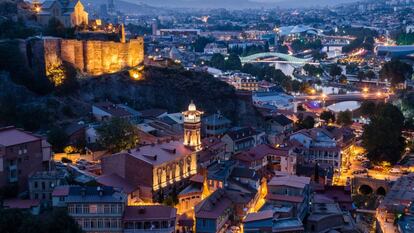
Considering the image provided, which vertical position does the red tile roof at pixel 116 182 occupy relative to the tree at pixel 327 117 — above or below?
above

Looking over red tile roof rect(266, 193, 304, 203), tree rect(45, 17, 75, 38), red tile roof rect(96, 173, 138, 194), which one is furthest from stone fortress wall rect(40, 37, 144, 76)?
red tile roof rect(266, 193, 304, 203)

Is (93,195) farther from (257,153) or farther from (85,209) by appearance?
(257,153)

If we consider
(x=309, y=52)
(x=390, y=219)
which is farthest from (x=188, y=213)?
(x=309, y=52)

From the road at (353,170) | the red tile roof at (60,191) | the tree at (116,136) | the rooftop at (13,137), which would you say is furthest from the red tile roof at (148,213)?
the road at (353,170)

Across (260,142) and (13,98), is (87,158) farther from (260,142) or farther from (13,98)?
(260,142)

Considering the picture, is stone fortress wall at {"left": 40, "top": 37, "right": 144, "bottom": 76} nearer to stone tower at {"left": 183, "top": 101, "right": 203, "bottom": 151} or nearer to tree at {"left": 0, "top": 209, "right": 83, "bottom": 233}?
stone tower at {"left": 183, "top": 101, "right": 203, "bottom": 151}

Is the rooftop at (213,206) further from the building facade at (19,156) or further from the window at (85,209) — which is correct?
the building facade at (19,156)

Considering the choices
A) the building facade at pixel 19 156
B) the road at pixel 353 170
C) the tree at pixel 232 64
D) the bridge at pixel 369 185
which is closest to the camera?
the building facade at pixel 19 156
